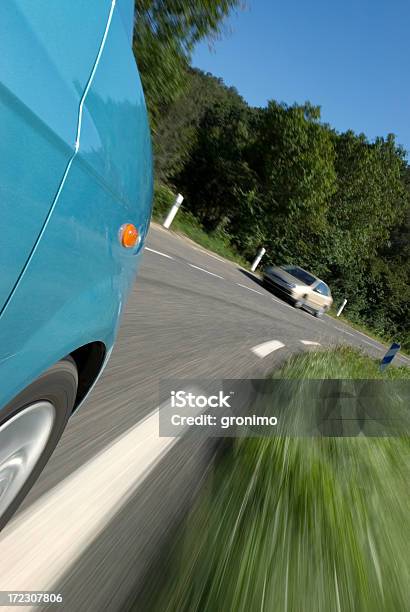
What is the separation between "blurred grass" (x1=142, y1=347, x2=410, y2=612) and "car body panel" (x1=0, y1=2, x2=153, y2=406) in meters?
1.18

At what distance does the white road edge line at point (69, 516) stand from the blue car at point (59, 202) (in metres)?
0.16

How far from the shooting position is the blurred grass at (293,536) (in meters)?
2.08

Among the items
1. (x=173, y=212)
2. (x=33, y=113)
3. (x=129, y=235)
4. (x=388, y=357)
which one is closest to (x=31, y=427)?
(x=129, y=235)

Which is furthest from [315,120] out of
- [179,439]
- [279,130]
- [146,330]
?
[179,439]

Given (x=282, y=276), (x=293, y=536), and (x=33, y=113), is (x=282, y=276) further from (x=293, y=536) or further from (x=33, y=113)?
(x=33, y=113)

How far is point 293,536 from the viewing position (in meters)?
2.57

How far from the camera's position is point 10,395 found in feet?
4.65

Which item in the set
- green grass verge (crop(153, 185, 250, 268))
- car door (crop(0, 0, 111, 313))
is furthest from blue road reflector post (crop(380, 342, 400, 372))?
car door (crop(0, 0, 111, 313))

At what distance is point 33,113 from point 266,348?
22.4 ft

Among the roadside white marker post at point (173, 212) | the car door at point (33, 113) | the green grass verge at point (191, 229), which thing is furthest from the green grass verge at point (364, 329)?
the car door at point (33, 113)

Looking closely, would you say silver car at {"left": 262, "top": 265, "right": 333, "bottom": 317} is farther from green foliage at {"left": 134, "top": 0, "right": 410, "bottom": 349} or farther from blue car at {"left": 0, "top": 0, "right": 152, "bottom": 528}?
blue car at {"left": 0, "top": 0, "right": 152, "bottom": 528}

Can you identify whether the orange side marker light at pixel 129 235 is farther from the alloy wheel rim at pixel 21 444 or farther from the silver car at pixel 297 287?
the silver car at pixel 297 287

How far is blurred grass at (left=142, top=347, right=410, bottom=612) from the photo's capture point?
2.08 metres

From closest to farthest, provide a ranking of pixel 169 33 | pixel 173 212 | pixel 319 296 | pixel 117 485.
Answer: pixel 117 485, pixel 169 33, pixel 173 212, pixel 319 296
